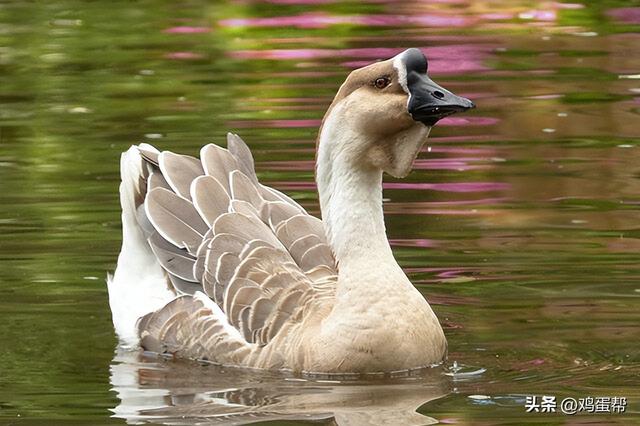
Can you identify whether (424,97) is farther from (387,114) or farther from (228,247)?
(228,247)

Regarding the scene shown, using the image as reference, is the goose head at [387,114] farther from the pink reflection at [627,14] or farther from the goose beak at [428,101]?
the pink reflection at [627,14]

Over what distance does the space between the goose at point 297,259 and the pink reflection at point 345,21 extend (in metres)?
9.81

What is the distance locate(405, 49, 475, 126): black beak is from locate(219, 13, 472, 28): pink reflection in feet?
37.2

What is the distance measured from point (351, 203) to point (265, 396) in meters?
1.26

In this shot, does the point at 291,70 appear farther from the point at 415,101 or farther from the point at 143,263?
the point at 415,101

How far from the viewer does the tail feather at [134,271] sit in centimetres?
1105

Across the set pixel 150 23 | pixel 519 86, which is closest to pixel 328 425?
pixel 519 86

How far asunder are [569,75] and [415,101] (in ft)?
28.3

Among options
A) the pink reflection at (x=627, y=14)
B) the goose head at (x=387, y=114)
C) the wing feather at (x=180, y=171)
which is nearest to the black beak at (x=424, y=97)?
the goose head at (x=387, y=114)

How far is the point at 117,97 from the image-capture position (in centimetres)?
1755

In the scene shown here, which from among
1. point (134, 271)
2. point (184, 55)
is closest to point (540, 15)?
point (184, 55)

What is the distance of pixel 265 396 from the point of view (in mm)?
9516

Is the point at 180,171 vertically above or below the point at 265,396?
above

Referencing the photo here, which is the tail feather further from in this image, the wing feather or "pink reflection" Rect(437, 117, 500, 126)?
"pink reflection" Rect(437, 117, 500, 126)
